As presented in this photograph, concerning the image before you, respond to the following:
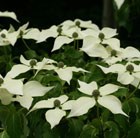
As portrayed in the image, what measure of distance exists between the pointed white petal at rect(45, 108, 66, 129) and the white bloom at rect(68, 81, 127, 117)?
0.10 feet

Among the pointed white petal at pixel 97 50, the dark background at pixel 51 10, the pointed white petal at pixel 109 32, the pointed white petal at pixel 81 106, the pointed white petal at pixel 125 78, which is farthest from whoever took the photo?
the dark background at pixel 51 10

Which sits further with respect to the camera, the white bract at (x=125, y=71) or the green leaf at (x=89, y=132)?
the white bract at (x=125, y=71)

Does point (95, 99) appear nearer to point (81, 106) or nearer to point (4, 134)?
point (81, 106)

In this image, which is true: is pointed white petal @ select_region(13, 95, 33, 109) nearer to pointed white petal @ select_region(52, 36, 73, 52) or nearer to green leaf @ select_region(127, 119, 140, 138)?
green leaf @ select_region(127, 119, 140, 138)

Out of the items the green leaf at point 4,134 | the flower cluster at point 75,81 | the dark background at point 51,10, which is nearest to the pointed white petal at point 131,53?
the flower cluster at point 75,81

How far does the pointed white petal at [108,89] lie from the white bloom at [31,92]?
0.43 feet

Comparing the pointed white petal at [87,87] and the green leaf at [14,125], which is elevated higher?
the pointed white petal at [87,87]

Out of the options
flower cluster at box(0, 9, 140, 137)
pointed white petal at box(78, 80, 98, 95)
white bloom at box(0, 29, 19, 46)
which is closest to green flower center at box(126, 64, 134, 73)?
flower cluster at box(0, 9, 140, 137)

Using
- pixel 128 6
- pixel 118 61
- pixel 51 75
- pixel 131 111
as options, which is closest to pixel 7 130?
pixel 51 75

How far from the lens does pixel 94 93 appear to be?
1.39 m

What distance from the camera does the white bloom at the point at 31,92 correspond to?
1408 millimetres

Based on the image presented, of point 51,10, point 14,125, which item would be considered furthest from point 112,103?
point 51,10

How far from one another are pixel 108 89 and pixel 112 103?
0.20ft

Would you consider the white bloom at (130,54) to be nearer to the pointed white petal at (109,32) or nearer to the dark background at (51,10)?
the pointed white petal at (109,32)
